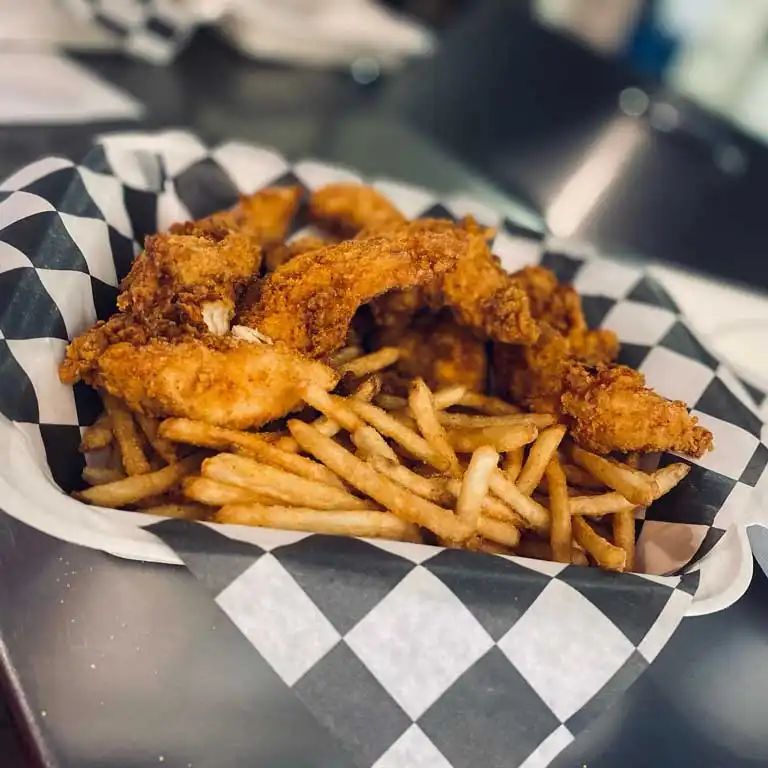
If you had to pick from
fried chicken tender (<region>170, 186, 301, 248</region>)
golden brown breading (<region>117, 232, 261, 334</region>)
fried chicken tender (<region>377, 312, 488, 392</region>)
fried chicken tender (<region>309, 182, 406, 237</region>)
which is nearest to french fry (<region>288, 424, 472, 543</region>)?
golden brown breading (<region>117, 232, 261, 334</region>)

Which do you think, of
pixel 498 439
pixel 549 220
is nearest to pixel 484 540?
pixel 498 439

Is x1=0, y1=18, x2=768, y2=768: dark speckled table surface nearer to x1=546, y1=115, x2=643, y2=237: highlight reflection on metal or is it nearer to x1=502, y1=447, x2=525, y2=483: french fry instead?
x1=502, y1=447, x2=525, y2=483: french fry

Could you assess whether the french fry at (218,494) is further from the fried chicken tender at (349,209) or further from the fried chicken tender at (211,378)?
the fried chicken tender at (349,209)

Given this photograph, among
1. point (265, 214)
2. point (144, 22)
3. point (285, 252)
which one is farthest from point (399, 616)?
point (144, 22)

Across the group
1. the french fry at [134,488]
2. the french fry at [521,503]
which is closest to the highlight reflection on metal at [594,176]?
the french fry at [521,503]

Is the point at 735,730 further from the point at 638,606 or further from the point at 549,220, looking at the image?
the point at 549,220
